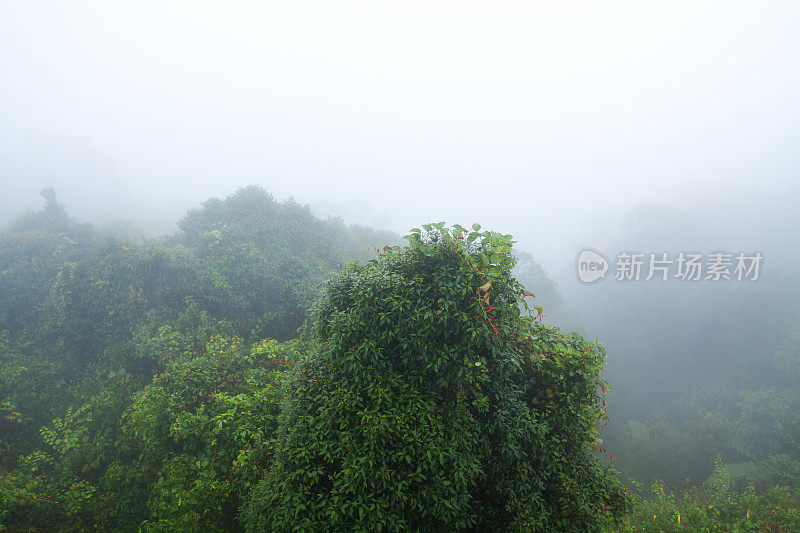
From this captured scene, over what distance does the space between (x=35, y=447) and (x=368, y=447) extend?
11.7 metres

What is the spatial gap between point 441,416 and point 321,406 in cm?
180

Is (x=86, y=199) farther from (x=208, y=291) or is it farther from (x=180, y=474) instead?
(x=180, y=474)

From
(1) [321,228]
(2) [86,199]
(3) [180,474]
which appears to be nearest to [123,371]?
A: (3) [180,474]

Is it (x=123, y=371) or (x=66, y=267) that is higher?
(x=66, y=267)

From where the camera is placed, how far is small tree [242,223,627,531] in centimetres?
416

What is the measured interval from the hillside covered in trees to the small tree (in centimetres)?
3

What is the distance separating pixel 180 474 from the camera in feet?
21.7

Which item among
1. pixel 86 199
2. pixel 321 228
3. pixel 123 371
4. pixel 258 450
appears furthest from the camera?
pixel 86 199

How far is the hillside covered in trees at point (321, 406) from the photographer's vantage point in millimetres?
4336

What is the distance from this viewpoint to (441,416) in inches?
179
